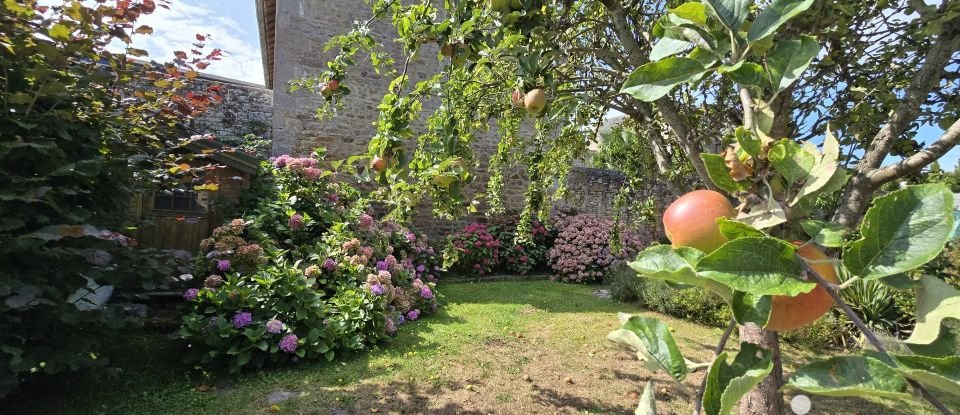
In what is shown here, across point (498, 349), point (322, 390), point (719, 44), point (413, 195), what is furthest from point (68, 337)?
point (719, 44)

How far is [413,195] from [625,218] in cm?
945

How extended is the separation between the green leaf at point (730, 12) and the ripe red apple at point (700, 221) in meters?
0.23

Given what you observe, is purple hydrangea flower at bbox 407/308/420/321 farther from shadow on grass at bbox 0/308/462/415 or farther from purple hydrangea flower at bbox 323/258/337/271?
purple hydrangea flower at bbox 323/258/337/271

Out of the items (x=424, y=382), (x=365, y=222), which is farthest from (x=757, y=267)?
(x=365, y=222)

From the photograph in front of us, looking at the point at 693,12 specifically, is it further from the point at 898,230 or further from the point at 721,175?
the point at 898,230

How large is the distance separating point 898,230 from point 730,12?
0.31m

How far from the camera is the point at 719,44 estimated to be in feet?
1.96

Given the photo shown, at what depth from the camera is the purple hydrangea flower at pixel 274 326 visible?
3.96 m

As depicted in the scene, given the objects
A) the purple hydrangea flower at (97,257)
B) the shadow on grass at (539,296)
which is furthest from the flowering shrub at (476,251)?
the purple hydrangea flower at (97,257)

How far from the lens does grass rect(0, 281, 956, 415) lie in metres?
→ 3.24

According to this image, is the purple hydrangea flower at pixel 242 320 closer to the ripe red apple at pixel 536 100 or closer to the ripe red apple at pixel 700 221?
the ripe red apple at pixel 536 100

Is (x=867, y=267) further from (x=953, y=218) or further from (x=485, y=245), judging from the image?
(x=485, y=245)

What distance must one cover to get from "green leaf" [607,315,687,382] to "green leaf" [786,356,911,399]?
0.13m

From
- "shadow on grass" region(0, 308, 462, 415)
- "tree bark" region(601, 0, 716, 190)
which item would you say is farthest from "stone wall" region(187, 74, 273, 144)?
"tree bark" region(601, 0, 716, 190)
